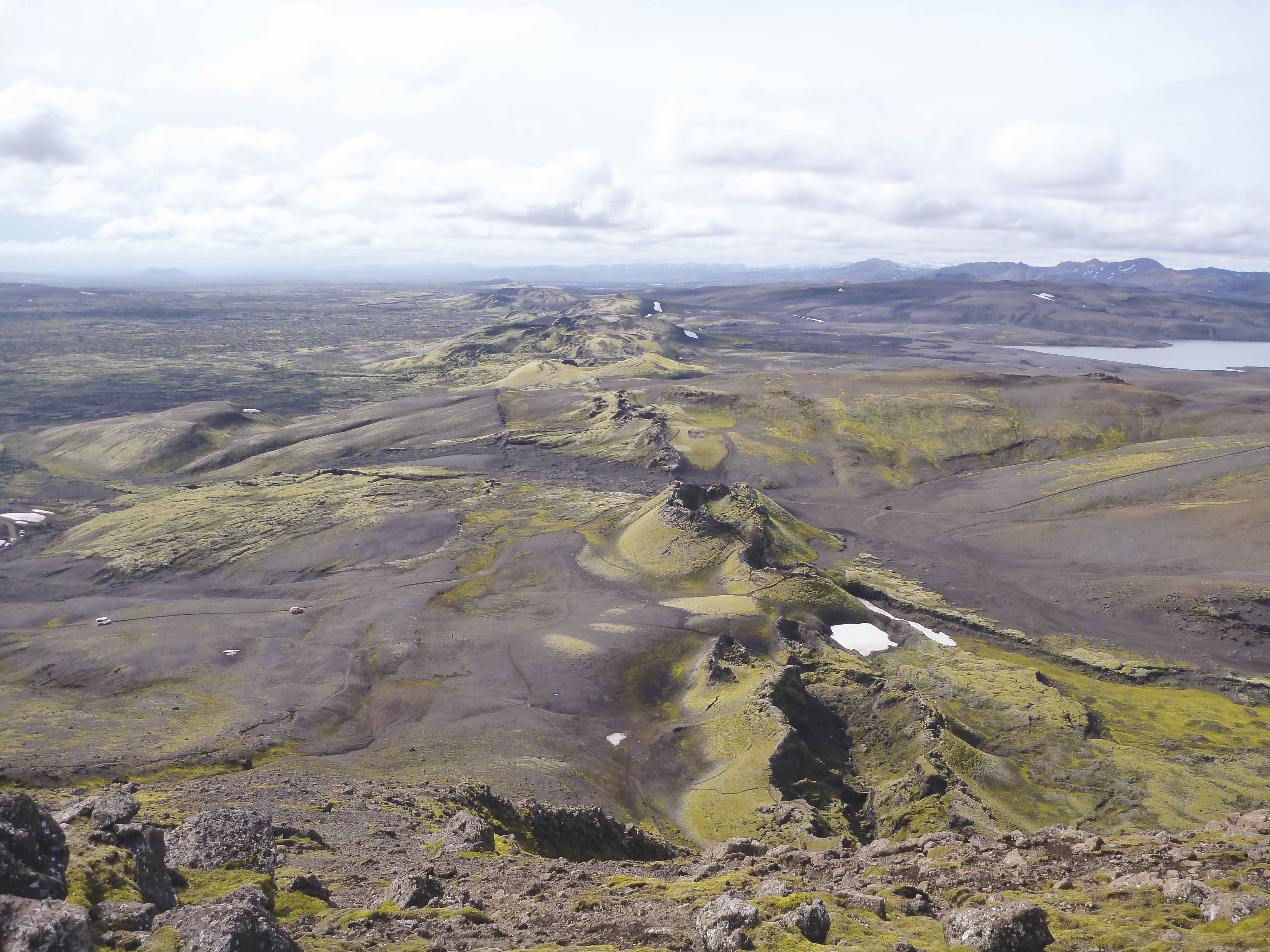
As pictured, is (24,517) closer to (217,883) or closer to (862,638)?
(217,883)

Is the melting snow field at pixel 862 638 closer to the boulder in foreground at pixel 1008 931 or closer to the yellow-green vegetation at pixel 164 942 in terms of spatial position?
the boulder in foreground at pixel 1008 931

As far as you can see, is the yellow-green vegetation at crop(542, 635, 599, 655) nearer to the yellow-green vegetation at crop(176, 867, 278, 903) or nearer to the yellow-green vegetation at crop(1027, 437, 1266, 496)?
the yellow-green vegetation at crop(176, 867, 278, 903)

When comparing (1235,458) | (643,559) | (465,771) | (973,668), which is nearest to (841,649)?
(973,668)

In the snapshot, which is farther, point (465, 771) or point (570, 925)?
point (465, 771)

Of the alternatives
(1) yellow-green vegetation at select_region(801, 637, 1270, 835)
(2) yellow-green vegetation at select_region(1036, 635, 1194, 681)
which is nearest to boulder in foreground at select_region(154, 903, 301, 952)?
(1) yellow-green vegetation at select_region(801, 637, 1270, 835)

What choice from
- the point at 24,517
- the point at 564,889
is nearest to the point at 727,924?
the point at 564,889

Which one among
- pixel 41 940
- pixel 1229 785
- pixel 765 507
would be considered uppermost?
pixel 41 940

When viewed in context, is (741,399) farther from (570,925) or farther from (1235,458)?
(570,925)
